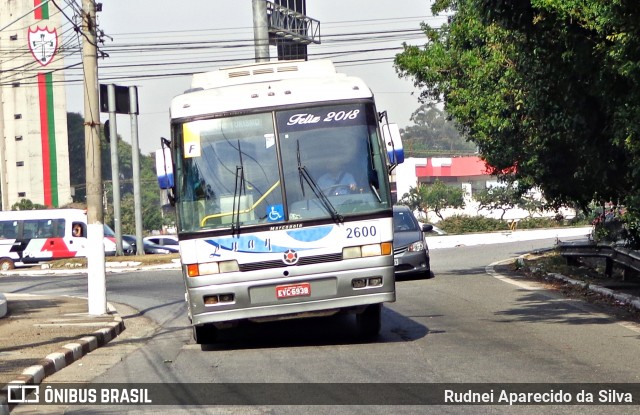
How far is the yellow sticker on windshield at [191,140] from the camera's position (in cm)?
1120

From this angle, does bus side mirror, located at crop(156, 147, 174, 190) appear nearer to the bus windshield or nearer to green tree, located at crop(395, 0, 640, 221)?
the bus windshield

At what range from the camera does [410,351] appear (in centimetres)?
1052

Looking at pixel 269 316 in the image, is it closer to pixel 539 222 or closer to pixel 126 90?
pixel 126 90

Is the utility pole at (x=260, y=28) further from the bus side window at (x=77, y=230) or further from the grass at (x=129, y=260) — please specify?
the grass at (x=129, y=260)

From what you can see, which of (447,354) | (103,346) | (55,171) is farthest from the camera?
(55,171)

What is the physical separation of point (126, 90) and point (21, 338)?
2409 centimetres

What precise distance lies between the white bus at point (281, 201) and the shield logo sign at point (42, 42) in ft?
182

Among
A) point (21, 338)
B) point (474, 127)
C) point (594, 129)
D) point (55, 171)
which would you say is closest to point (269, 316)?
point (21, 338)

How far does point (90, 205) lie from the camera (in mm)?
15883

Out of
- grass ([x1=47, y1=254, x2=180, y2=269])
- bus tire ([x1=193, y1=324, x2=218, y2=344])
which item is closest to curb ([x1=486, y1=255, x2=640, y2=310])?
bus tire ([x1=193, y1=324, x2=218, y2=344])

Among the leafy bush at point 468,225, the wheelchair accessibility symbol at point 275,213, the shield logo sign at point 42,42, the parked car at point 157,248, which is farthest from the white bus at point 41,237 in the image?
the wheelchair accessibility symbol at point 275,213

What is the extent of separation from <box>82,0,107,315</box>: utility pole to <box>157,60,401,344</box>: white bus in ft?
16.0

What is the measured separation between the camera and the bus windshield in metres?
11.0

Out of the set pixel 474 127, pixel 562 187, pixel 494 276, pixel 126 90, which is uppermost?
pixel 126 90
